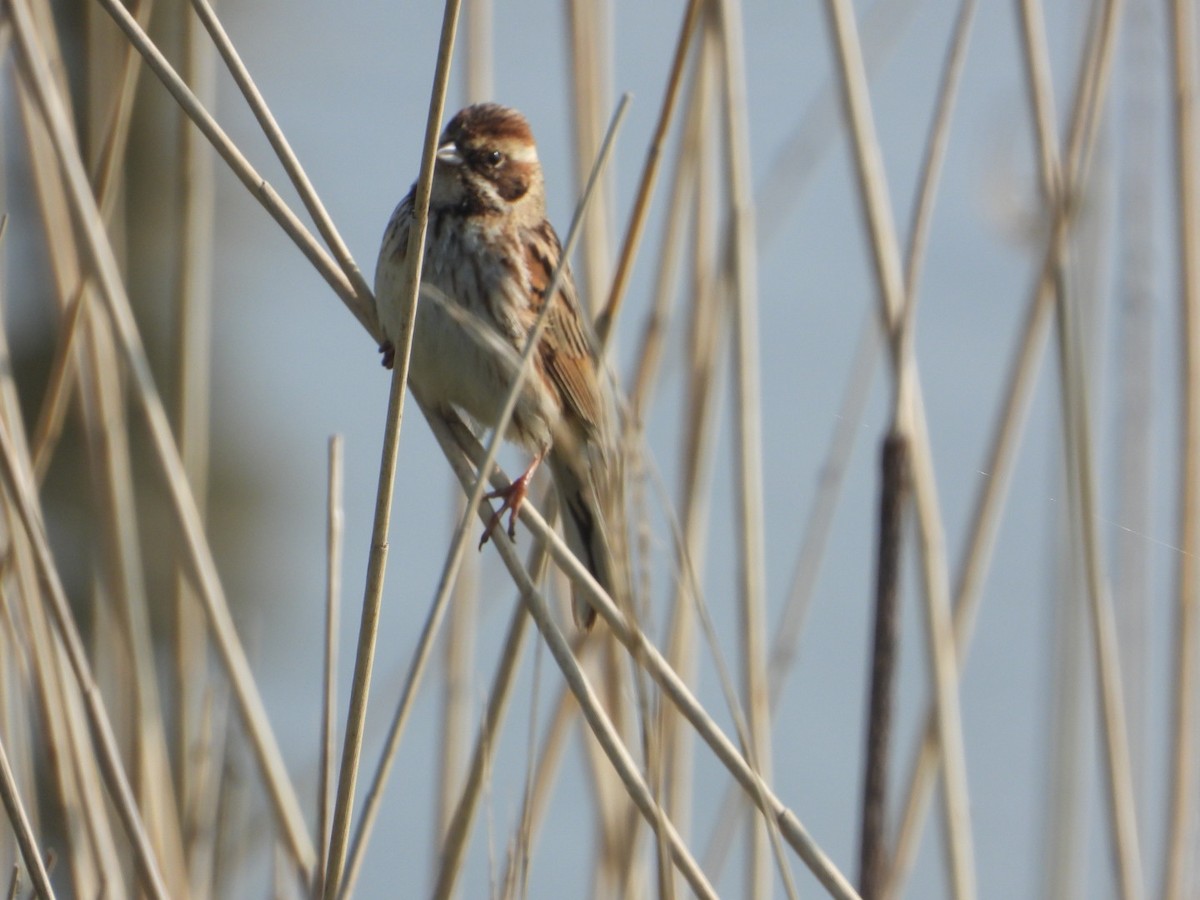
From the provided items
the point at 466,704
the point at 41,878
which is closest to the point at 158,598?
the point at 466,704

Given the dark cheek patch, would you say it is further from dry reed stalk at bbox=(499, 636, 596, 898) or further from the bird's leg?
dry reed stalk at bbox=(499, 636, 596, 898)

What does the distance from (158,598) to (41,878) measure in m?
8.20

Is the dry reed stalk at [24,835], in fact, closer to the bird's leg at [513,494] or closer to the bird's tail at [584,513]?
the bird's leg at [513,494]

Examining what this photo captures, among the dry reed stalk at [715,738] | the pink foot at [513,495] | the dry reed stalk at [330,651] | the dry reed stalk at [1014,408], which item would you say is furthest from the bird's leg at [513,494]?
the dry reed stalk at [1014,408]

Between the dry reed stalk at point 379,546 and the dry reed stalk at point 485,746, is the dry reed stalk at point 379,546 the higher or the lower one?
the higher one

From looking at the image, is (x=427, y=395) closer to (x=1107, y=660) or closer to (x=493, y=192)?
(x=493, y=192)

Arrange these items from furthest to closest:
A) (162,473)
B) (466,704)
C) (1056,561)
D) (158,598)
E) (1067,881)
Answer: (158,598) → (466,704) → (162,473) → (1056,561) → (1067,881)

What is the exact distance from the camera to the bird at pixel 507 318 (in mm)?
2645

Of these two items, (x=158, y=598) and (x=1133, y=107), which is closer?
(x=1133, y=107)

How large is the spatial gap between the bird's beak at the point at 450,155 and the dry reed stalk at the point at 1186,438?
3.89 feet

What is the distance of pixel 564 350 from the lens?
2898 mm

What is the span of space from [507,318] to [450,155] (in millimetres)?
300

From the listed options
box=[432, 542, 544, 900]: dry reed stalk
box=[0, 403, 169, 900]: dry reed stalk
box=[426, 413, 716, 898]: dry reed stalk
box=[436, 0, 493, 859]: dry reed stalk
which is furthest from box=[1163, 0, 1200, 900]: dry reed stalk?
box=[0, 403, 169, 900]: dry reed stalk

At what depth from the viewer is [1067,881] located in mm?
1841
